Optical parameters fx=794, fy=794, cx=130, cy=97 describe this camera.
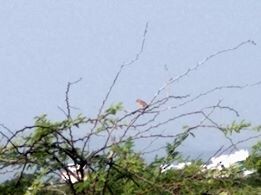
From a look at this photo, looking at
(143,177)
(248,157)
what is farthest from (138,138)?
(248,157)

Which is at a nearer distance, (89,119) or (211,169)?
(89,119)

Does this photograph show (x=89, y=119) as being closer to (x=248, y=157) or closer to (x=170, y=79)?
(x=170, y=79)

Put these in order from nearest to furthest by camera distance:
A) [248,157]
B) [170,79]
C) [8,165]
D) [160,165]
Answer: [8,165] → [160,165] → [170,79] → [248,157]

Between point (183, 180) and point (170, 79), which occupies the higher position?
point (170, 79)

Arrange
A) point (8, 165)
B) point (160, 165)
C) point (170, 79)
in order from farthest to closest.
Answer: point (170, 79) < point (160, 165) < point (8, 165)

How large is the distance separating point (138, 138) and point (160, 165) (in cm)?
16

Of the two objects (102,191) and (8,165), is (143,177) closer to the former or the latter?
(102,191)

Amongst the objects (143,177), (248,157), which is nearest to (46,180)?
(143,177)

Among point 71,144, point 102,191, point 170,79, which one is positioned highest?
point 170,79

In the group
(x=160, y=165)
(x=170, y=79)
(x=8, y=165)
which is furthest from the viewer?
(x=170, y=79)

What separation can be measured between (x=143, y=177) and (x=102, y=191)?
148 mm

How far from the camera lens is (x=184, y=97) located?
2521 millimetres

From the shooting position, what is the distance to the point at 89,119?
7.66ft

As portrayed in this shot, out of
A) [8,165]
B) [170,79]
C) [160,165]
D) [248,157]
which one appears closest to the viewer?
[8,165]
